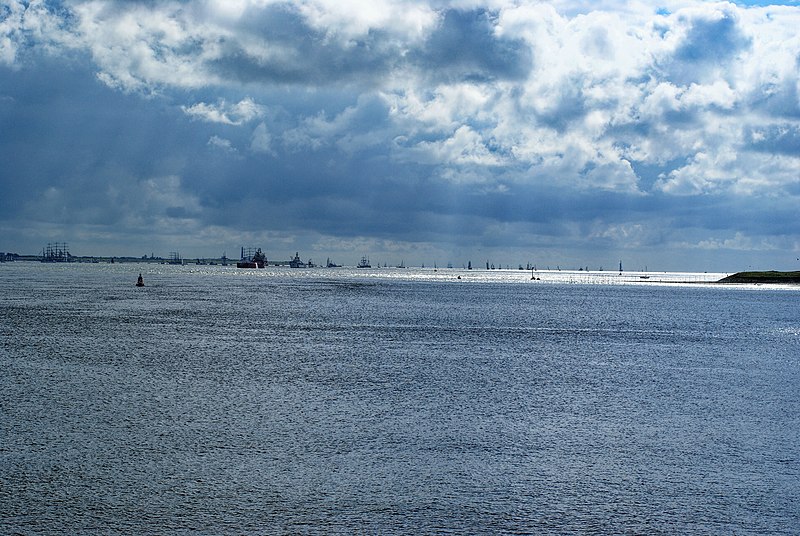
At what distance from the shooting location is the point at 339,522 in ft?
46.4

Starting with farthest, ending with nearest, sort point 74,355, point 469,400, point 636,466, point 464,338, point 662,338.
Answer: point 662,338 < point 464,338 < point 74,355 < point 469,400 < point 636,466

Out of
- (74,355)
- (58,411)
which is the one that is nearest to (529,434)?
(58,411)

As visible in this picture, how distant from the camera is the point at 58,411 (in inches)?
926

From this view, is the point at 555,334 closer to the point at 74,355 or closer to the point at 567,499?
the point at 74,355

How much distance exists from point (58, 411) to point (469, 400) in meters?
12.8

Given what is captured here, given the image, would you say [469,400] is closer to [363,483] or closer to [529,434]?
[529,434]

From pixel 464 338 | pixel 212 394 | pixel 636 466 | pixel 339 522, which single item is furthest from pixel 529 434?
pixel 464 338

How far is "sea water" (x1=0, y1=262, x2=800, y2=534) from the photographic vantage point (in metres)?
14.7

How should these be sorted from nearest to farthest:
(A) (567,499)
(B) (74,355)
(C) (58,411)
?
1. (A) (567,499)
2. (C) (58,411)
3. (B) (74,355)

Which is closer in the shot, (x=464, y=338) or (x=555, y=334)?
(x=464, y=338)

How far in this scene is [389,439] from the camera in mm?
20719

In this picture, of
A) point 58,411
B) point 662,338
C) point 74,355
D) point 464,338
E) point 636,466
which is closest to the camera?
point 636,466

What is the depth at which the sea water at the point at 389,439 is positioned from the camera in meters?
14.7

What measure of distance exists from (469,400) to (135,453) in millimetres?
11981
